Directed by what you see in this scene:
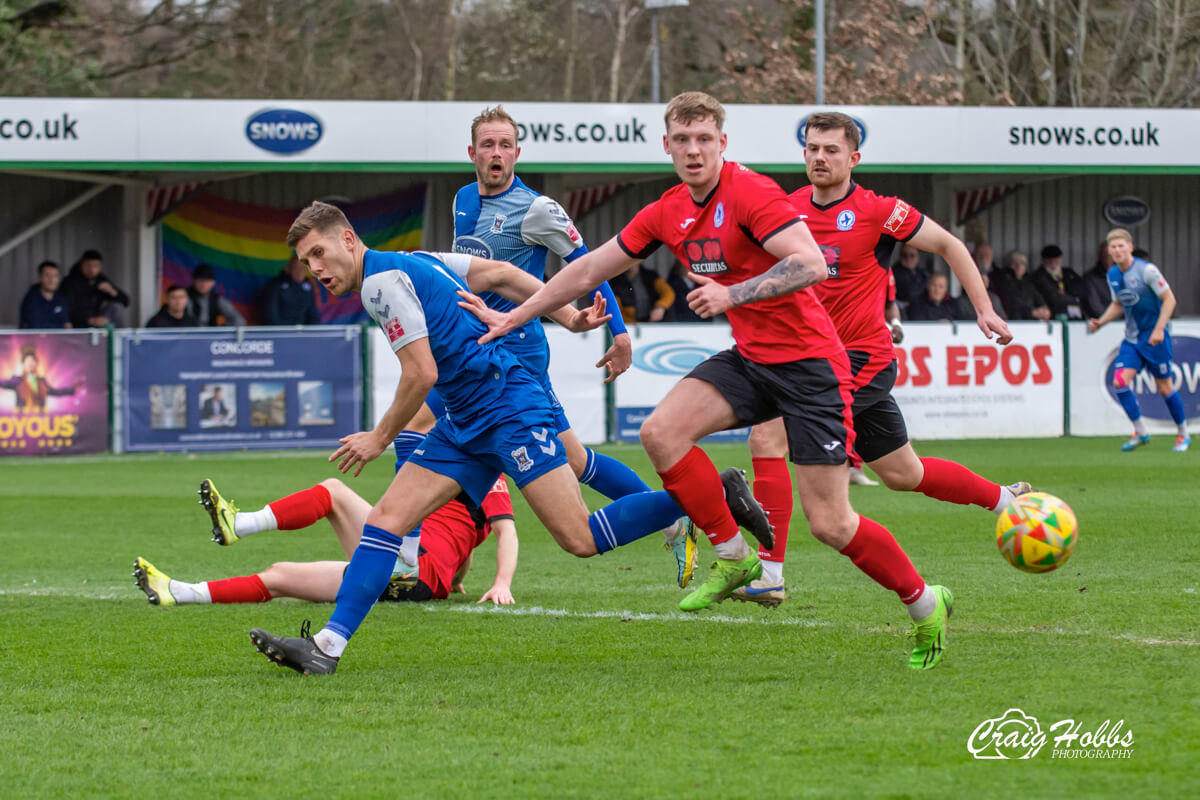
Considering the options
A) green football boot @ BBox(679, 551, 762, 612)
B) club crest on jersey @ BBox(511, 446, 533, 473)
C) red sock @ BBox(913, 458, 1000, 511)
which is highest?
club crest on jersey @ BBox(511, 446, 533, 473)

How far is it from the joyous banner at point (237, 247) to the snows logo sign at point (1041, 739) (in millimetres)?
17989

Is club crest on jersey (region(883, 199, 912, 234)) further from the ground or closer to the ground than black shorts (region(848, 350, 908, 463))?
further from the ground

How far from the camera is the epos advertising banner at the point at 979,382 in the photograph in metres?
18.1

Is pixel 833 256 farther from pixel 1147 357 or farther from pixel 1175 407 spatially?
pixel 1175 407

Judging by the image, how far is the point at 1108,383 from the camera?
18.8 m

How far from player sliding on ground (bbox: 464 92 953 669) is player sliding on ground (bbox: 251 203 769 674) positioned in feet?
0.77

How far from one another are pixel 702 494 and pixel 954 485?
1846 mm

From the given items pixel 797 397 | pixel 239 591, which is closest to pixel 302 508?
pixel 239 591

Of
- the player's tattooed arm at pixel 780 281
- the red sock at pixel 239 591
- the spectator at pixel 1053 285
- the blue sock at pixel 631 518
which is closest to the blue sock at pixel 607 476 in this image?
the blue sock at pixel 631 518

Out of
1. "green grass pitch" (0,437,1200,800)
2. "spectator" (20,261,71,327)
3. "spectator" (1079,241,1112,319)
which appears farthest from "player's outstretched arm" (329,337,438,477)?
"spectator" (1079,241,1112,319)

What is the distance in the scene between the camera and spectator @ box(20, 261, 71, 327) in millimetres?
17891

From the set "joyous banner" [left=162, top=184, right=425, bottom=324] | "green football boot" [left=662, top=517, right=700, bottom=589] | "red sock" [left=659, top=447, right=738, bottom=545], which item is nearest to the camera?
"red sock" [left=659, top=447, right=738, bottom=545]

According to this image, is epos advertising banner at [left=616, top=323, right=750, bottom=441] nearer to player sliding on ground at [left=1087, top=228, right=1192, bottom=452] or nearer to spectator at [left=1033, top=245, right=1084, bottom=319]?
player sliding on ground at [left=1087, top=228, right=1192, bottom=452]

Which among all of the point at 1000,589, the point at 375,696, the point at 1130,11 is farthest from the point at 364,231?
the point at 1130,11
